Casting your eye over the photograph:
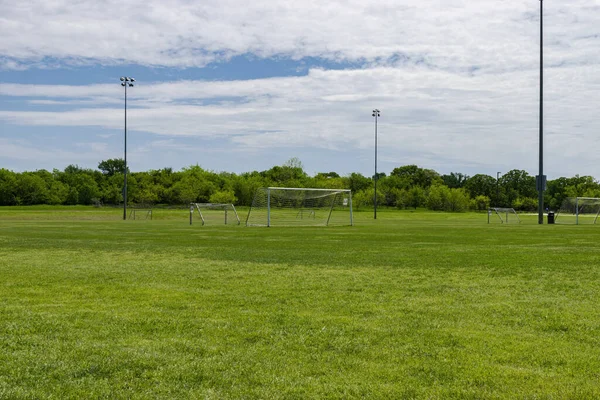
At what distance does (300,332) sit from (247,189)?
94.3 meters

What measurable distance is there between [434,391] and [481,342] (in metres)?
1.59

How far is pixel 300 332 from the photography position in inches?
242

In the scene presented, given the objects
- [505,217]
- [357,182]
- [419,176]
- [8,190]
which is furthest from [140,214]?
[419,176]

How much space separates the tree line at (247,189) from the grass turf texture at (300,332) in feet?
262

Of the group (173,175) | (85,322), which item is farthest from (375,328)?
(173,175)

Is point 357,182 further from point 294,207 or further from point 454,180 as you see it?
point 294,207

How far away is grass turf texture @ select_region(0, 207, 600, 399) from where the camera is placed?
4488mm

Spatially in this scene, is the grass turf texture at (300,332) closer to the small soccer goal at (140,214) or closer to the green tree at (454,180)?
the small soccer goal at (140,214)

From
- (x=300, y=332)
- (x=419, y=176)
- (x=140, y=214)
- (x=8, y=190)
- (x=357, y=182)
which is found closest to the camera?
(x=300, y=332)

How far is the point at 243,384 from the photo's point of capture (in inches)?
177

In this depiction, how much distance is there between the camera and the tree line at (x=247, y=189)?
99.8m

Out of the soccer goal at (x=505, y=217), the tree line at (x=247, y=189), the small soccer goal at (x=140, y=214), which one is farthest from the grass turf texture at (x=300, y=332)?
the tree line at (x=247, y=189)

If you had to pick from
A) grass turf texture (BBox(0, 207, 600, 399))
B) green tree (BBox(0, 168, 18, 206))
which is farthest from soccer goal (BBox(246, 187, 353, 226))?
green tree (BBox(0, 168, 18, 206))

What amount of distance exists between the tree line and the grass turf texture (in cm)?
7987
